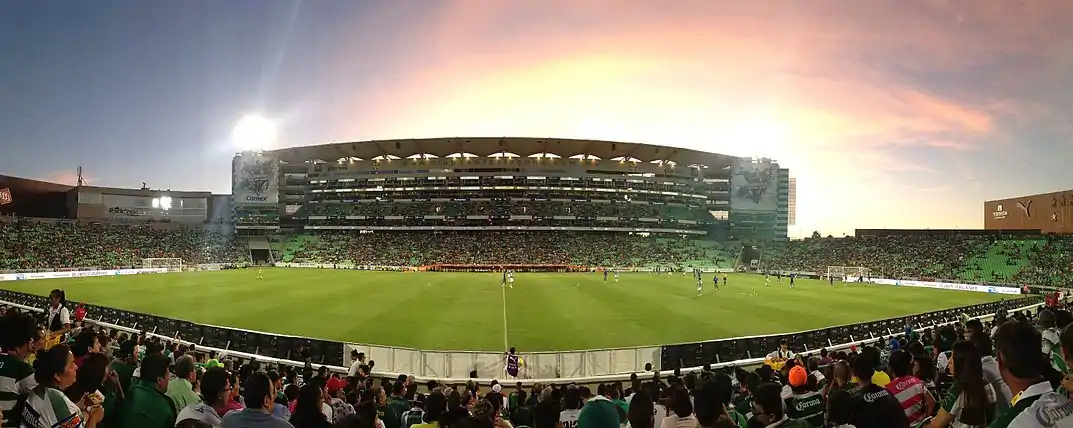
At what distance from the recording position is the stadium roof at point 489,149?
9775cm

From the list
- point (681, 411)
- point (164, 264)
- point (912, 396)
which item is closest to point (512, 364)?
point (912, 396)

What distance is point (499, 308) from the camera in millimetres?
33312

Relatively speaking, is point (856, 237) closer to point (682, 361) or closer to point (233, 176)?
point (682, 361)

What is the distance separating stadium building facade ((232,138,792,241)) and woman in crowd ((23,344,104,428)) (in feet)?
303

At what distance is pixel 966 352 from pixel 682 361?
→ 1308 centimetres

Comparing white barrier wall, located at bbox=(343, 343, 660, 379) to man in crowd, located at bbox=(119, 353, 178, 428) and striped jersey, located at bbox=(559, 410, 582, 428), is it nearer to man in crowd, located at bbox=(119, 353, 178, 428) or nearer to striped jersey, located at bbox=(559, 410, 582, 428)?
striped jersey, located at bbox=(559, 410, 582, 428)

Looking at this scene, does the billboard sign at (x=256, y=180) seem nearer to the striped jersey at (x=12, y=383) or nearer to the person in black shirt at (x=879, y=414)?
the striped jersey at (x=12, y=383)

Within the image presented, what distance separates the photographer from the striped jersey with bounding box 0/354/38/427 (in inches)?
166

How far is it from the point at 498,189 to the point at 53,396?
322 ft

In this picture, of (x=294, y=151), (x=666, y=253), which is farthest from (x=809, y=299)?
(x=294, y=151)

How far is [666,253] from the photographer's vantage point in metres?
90.7

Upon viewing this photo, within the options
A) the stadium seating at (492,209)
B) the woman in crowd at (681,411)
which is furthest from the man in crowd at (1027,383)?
the stadium seating at (492,209)

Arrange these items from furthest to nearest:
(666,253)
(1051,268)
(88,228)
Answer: (666,253), (88,228), (1051,268)

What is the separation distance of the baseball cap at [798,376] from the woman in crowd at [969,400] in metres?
1.29
